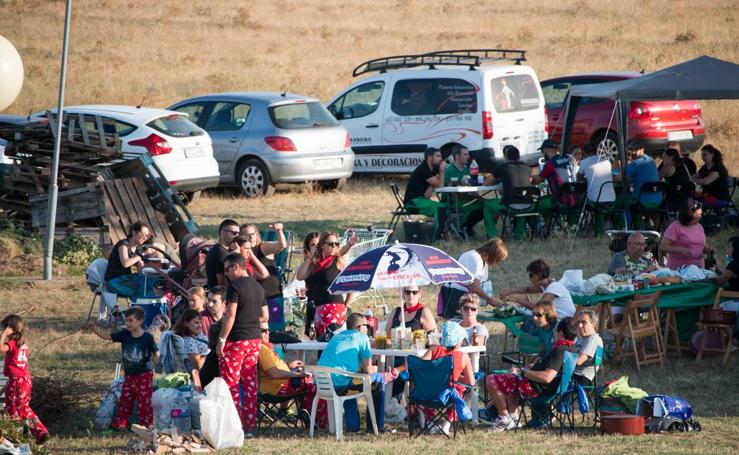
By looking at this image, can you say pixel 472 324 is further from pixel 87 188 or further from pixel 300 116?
pixel 300 116

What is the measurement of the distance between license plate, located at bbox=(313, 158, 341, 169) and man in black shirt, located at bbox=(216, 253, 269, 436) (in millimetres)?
9878

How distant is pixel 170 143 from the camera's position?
16578 millimetres

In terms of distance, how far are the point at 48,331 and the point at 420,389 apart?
4862mm

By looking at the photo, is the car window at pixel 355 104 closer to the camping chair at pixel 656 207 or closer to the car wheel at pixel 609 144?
the car wheel at pixel 609 144

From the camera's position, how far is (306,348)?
29.6 ft

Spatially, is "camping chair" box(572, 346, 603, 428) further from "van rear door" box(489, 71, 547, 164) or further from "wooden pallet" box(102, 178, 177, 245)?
"van rear door" box(489, 71, 547, 164)

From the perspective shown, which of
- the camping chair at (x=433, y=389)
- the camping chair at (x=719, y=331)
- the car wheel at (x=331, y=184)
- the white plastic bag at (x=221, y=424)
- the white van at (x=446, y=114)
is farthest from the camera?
the car wheel at (x=331, y=184)

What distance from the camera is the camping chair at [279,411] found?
8531 millimetres

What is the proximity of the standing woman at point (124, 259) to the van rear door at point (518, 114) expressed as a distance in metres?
8.22

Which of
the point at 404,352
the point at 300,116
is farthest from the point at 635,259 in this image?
the point at 300,116

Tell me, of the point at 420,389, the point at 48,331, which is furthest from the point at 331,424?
the point at 48,331

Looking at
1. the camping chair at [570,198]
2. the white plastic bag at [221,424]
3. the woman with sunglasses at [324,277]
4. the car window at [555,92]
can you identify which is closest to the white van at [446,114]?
the car window at [555,92]

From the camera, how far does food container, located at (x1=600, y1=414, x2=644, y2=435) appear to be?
8125mm

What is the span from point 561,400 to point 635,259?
3173 millimetres
